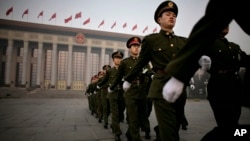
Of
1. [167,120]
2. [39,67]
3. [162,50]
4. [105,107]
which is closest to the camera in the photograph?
A: [167,120]

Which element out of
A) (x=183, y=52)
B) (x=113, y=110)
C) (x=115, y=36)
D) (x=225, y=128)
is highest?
(x=115, y=36)

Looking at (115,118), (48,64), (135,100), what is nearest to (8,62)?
(48,64)

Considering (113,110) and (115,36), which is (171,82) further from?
(115,36)

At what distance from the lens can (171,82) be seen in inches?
47.6

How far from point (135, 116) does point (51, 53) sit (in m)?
60.1

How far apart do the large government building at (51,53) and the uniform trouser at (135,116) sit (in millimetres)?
52332

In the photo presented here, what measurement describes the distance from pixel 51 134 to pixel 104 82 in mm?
2356

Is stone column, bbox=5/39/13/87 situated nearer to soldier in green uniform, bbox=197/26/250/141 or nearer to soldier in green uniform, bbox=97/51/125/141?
soldier in green uniform, bbox=97/51/125/141

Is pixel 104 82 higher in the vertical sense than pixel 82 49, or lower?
lower

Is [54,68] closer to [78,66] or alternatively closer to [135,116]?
[78,66]

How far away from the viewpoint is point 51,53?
6016 cm

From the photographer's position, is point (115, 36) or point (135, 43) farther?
point (115, 36)

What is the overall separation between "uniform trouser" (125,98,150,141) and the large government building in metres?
52.3

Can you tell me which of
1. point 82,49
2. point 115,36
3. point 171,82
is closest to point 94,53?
point 82,49
